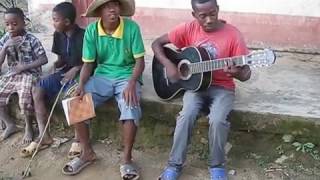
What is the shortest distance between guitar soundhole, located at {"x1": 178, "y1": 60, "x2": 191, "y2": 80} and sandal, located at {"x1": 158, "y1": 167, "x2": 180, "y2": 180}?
2.13 ft

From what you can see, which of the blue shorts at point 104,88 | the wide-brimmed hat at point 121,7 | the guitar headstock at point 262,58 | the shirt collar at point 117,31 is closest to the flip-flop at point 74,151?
the blue shorts at point 104,88

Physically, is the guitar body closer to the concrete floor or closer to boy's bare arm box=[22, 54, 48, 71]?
the concrete floor

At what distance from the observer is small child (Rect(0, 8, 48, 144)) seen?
4.35 m

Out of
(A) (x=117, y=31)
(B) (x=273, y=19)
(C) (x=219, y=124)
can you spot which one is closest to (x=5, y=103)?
(A) (x=117, y=31)

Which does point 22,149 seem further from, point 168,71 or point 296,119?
point 296,119

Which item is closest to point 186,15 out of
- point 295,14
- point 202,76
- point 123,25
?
point 295,14

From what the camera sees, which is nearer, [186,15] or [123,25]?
[123,25]

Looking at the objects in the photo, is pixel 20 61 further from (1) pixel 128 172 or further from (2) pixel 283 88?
(2) pixel 283 88

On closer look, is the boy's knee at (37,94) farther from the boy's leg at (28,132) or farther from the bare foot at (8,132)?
the bare foot at (8,132)

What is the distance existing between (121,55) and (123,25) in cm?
22

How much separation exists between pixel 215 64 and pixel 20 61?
1.68m

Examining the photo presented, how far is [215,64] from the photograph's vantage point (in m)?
3.67

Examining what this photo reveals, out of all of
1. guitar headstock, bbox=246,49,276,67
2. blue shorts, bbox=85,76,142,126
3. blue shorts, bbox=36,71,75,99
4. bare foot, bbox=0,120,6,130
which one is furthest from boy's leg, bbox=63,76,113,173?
guitar headstock, bbox=246,49,276,67

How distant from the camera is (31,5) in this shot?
6324 mm
